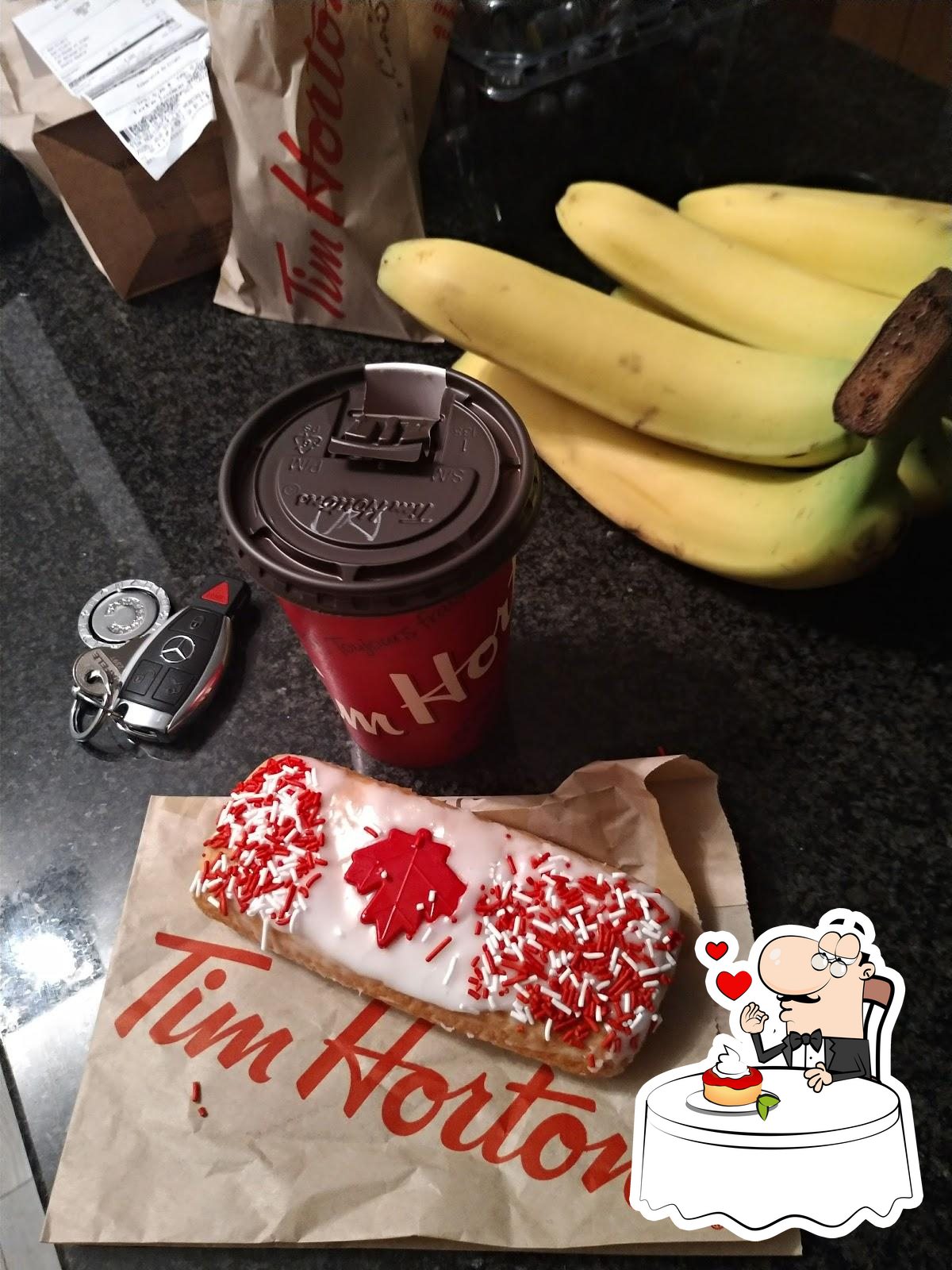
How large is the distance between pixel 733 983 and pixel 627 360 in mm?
482

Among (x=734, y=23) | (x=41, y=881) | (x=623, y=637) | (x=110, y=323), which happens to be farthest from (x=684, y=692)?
(x=110, y=323)

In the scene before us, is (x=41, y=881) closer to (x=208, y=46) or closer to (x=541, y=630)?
(x=541, y=630)

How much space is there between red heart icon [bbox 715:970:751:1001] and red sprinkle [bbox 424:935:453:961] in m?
0.18

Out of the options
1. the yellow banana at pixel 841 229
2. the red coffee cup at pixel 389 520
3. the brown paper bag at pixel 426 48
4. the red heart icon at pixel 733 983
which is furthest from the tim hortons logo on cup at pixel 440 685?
the brown paper bag at pixel 426 48

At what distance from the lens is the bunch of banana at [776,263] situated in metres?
0.71

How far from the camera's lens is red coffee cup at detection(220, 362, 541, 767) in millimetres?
505

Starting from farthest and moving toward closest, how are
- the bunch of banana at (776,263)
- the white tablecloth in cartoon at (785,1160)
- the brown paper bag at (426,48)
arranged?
the brown paper bag at (426,48), the bunch of banana at (776,263), the white tablecloth in cartoon at (785,1160)

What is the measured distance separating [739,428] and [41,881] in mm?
649

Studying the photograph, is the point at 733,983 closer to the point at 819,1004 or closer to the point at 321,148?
the point at 819,1004

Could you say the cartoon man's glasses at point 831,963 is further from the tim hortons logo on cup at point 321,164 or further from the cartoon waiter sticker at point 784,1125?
the tim hortons logo on cup at point 321,164

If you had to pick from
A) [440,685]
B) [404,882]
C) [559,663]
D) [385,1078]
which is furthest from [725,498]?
[385,1078]

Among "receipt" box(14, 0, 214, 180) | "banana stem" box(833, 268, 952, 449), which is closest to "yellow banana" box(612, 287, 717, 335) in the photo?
"banana stem" box(833, 268, 952, 449)

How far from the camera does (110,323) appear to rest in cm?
108

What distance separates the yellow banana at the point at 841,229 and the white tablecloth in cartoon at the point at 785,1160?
2.08ft
